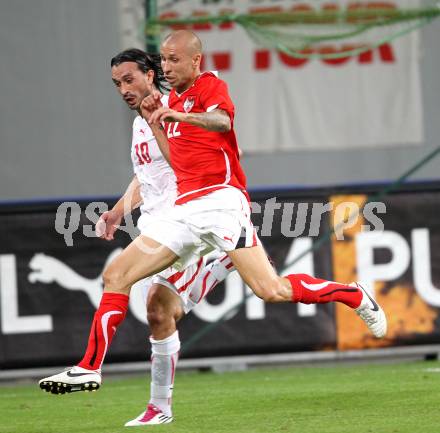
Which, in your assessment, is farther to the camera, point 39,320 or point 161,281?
point 39,320

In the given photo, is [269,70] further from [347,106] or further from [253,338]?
[253,338]

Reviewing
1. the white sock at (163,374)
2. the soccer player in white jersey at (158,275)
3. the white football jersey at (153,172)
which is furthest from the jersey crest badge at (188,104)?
the white sock at (163,374)

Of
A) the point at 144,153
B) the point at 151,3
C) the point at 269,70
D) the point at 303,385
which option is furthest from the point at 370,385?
the point at 269,70

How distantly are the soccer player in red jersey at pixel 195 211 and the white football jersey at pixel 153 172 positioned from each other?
48 cm

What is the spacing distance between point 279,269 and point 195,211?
3381 mm

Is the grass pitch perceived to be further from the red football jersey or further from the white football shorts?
the red football jersey

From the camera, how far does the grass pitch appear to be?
6676 millimetres

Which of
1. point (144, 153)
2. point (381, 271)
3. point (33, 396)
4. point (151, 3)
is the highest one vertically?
point (151, 3)

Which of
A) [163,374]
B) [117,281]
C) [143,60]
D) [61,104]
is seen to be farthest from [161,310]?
[61,104]

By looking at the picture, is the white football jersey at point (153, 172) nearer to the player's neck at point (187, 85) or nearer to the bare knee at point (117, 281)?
the player's neck at point (187, 85)

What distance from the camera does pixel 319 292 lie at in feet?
22.4

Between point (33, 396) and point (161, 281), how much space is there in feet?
8.14

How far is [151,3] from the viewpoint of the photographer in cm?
1037

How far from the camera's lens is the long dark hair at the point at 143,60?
23.3ft
